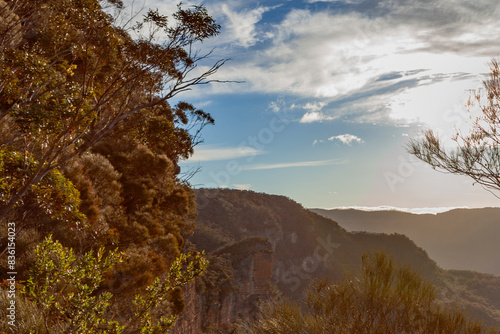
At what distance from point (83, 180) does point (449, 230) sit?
699 ft

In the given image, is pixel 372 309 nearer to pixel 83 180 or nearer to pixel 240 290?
pixel 83 180

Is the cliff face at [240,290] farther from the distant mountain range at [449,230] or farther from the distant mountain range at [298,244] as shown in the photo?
the distant mountain range at [449,230]

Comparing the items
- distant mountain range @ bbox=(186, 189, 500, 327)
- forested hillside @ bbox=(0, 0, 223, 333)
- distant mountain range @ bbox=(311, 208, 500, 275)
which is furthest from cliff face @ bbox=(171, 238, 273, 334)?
distant mountain range @ bbox=(311, 208, 500, 275)

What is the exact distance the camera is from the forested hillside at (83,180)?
541 centimetres

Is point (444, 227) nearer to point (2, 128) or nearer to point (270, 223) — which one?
point (270, 223)

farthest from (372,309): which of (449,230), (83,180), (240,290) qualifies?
(449,230)

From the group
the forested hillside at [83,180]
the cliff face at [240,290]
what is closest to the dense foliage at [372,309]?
the forested hillside at [83,180]

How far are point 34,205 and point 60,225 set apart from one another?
38.9 inches

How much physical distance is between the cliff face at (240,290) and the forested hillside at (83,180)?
19.6m

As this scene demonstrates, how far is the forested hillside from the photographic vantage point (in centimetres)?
541

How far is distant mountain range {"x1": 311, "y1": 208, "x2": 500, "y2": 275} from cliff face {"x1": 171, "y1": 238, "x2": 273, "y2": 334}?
435 feet

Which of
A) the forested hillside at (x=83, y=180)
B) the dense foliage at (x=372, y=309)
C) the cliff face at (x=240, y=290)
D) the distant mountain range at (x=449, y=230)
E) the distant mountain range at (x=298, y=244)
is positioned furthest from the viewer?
the distant mountain range at (x=449, y=230)

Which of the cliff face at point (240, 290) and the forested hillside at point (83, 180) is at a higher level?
the forested hillside at point (83, 180)

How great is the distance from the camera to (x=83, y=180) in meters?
9.56
